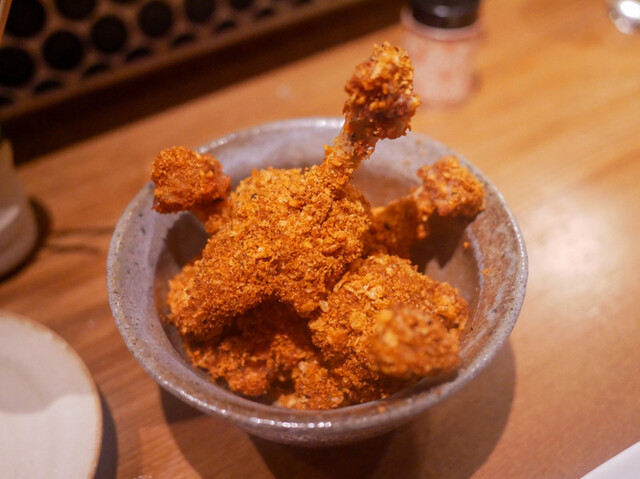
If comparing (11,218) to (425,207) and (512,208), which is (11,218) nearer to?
(425,207)

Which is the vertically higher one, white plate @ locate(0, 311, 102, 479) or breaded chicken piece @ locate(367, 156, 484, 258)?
breaded chicken piece @ locate(367, 156, 484, 258)

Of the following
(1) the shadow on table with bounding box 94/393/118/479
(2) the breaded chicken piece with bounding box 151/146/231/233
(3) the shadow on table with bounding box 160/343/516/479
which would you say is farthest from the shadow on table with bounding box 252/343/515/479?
(2) the breaded chicken piece with bounding box 151/146/231/233

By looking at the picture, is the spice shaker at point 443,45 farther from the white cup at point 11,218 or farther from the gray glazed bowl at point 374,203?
the white cup at point 11,218

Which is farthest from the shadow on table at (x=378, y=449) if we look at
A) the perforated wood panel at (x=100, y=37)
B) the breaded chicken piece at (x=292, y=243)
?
the perforated wood panel at (x=100, y=37)

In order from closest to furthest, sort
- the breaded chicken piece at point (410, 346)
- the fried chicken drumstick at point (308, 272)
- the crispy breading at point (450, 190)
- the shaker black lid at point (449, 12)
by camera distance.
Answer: the breaded chicken piece at point (410, 346) < the fried chicken drumstick at point (308, 272) < the crispy breading at point (450, 190) < the shaker black lid at point (449, 12)

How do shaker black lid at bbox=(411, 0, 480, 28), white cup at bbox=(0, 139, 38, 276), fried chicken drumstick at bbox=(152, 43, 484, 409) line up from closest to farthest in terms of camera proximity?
fried chicken drumstick at bbox=(152, 43, 484, 409)
white cup at bbox=(0, 139, 38, 276)
shaker black lid at bbox=(411, 0, 480, 28)

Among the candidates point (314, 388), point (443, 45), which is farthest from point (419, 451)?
point (443, 45)

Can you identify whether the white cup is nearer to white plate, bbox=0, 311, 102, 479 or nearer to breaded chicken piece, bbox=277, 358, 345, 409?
white plate, bbox=0, 311, 102, 479

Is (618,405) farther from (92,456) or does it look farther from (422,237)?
(92,456)
